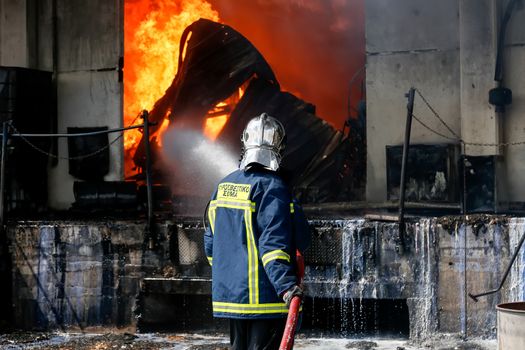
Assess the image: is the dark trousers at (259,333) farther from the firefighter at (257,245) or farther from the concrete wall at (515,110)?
the concrete wall at (515,110)

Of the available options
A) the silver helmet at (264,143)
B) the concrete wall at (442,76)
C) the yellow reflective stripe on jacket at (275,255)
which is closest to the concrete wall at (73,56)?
the concrete wall at (442,76)

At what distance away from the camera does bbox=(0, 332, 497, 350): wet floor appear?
9.66 m

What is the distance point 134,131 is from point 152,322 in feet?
16.2

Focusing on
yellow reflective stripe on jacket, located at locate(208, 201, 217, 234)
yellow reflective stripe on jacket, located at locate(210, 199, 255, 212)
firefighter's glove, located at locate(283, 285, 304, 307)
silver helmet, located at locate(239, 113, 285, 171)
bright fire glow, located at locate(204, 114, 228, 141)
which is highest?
bright fire glow, located at locate(204, 114, 228, 141)

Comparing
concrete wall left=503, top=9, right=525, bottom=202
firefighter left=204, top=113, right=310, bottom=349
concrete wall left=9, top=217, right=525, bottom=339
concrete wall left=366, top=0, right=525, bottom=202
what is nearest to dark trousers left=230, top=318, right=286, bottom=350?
firefighter left=204, top=113, right=310, bottom=349

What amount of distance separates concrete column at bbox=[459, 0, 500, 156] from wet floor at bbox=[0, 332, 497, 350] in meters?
3.20

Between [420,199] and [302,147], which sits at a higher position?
[302,147]

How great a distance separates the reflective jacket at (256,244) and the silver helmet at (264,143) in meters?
0.08

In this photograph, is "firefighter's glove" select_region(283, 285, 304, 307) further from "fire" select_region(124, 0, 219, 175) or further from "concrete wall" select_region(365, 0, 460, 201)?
"fire" select_region(124, 0, 219, 175)

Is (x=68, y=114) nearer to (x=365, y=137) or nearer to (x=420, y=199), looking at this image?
(x=365, y=137)

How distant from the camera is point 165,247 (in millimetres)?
10789

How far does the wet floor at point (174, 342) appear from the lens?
9.66 metres

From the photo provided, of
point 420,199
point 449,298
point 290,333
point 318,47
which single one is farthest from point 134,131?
point 290,333

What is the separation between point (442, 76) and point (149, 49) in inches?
217
